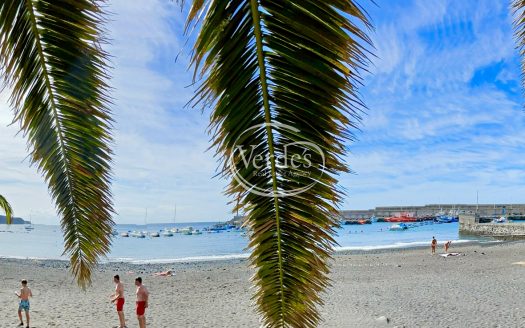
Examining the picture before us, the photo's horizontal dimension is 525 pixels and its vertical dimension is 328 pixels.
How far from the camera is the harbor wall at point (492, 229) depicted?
174 ft

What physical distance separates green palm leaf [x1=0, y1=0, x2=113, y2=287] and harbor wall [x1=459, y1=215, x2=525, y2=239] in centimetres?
5698

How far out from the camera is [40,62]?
234 cm

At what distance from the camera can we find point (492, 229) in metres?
58.4

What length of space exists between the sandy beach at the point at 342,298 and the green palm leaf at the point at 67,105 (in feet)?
17.7

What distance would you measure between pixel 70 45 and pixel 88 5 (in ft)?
0.83

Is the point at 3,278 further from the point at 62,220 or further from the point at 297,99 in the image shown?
the point at 297,99

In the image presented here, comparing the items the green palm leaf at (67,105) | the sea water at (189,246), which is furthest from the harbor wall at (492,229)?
the green palm leaf at (67,105)

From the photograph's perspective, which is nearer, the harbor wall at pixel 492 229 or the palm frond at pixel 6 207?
the palm frond at pixel 6 207

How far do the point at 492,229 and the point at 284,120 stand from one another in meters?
65.9

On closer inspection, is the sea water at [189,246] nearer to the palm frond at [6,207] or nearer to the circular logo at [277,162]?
the palm frond at [6,207]

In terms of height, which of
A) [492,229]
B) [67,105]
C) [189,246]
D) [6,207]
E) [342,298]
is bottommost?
[189,246]

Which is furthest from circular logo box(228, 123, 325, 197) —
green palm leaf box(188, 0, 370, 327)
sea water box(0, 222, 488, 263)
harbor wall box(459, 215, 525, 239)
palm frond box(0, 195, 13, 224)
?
harbor wall box(459, 215, 525, 239)

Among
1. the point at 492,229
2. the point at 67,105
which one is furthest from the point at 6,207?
the point at 492,229

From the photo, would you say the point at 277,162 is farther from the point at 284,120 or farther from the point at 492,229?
the point at 492,229
